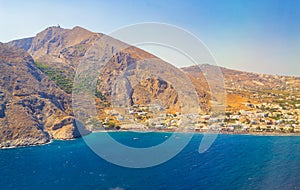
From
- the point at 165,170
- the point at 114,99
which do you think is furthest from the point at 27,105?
the point at 165,170

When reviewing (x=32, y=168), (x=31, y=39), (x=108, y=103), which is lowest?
(x=32, y=168)

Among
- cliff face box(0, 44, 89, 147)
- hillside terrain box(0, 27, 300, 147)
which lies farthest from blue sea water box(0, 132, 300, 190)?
hillside terrain box(0, 27, 300, 147)

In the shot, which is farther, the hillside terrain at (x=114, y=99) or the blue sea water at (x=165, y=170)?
the hillside terrain at (x=114, y=99)

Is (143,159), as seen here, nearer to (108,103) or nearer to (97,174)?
(97,174)

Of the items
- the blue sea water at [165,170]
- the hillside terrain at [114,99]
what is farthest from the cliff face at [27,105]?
the blue sea water at [165,170]

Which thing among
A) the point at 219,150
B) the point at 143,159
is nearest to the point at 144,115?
the point at 219,150

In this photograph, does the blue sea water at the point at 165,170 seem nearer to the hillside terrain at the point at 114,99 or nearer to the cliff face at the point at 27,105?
the cliff face at the point at 27,105
